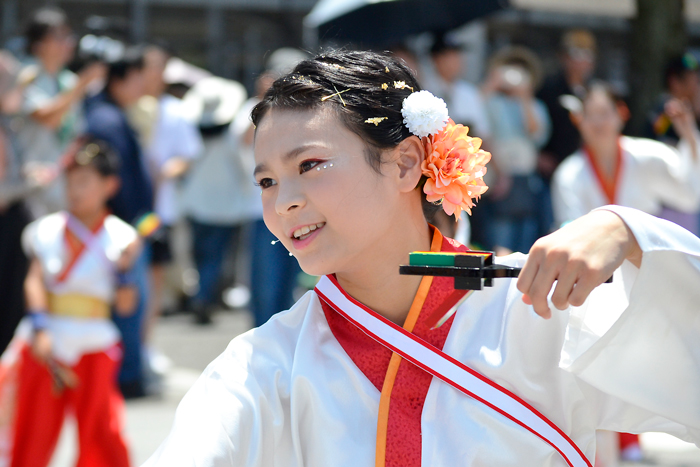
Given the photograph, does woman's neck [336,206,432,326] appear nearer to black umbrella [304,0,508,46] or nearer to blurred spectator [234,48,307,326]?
blurred spectator [234,48,307,326]

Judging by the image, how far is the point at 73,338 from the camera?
12.5 ft

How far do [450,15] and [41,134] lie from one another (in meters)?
2.96

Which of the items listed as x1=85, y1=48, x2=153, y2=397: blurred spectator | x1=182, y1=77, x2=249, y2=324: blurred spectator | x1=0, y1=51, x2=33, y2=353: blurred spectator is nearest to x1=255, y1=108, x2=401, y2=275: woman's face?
x1=0, y1=51, x2=33, y2=353: blurred spectator

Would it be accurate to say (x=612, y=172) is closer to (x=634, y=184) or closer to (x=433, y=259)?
(x=634, y=184)

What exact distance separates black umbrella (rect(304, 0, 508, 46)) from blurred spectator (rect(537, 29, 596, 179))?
0.99 metres

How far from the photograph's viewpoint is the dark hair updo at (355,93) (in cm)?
170

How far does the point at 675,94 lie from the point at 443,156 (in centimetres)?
495

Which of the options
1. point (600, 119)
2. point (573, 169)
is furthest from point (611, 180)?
point (600, 119)

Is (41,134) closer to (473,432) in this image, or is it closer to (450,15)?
(450,15)

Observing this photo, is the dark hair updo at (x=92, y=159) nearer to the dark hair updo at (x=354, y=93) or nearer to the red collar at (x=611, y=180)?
the red collar at (x=611, y=180)

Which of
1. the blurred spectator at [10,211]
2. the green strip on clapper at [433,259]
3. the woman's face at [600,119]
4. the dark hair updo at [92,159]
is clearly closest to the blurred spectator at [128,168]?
the blurred spectator at [10,211]

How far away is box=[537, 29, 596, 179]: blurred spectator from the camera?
22.3ft

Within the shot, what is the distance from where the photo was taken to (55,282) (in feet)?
13.0

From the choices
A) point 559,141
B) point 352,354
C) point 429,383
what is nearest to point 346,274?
point 352,354
